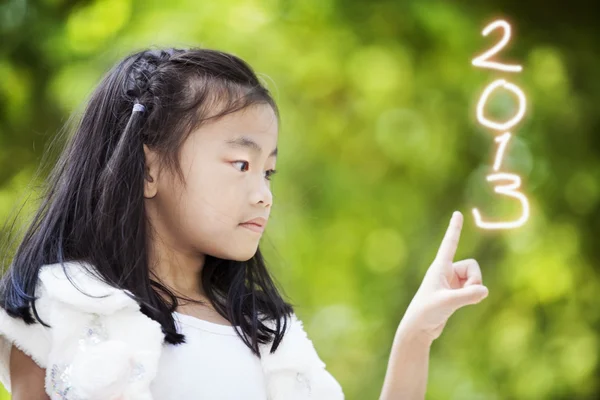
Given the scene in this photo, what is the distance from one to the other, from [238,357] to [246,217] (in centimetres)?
18

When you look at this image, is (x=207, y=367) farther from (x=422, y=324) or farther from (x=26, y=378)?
(x=422, y=324)

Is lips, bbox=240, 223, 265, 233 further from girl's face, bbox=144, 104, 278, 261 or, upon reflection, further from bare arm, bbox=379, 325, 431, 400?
bare arm, bbox=379, 325, 431, 400

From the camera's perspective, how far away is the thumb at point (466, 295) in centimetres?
106

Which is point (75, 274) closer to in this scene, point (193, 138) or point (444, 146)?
point (193, 138)

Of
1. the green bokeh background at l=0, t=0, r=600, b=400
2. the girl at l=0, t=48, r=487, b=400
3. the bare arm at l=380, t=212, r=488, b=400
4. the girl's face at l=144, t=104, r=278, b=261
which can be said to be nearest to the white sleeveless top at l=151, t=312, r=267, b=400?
the girl at l=0, t=48, r=487, b=400

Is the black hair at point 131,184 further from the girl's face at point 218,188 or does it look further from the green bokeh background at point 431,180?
the green bokeh background at point 431,180

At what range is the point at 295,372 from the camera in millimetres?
1113

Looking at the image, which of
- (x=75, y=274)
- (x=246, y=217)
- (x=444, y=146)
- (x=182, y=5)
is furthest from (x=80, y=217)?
(x=444, y=146)

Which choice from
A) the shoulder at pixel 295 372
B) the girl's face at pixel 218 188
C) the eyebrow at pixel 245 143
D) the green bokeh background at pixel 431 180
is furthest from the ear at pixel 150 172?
the green bokeh background at pixel 431 180

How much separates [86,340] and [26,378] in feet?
0.28

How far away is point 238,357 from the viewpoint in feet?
3.48

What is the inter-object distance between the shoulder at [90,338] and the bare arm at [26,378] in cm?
1

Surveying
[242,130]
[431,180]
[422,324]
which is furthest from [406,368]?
[431,180]

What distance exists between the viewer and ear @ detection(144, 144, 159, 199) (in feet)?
3.51
